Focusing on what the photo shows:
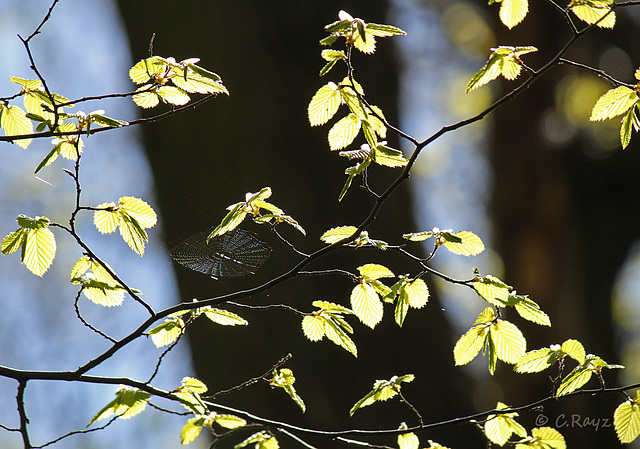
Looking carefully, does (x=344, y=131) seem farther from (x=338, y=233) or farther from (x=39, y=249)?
(x=39, y=249)

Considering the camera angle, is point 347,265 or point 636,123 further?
point 347,265

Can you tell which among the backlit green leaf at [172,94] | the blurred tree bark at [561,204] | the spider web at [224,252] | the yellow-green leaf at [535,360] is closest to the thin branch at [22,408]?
the backlit green leaf at [172,94]

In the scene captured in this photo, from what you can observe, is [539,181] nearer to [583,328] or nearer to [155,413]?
[583,328]

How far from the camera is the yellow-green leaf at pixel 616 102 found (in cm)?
74

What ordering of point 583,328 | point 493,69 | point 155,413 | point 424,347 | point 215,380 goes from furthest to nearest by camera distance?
point 155,413 < point 583,328 < point 424,347 < point 215,380 < point 493,69

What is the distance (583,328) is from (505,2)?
8.31ft

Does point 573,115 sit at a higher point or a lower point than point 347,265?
higher

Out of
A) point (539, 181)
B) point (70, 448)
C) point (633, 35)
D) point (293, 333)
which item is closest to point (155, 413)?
point (70, 448)

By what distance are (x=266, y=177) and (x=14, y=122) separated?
1001 millimetres

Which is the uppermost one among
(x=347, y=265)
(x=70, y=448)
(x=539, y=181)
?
(x=539, y=181)

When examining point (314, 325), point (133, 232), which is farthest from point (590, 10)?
point (133, 232)

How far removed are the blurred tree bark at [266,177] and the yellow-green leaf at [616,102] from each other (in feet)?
3.33

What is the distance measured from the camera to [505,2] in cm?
74


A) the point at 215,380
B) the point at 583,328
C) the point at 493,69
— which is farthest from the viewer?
the point at 583,328
